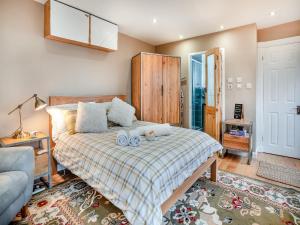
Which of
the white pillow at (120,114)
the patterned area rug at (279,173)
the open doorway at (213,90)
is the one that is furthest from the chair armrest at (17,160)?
the patterned area rug at (279,173)

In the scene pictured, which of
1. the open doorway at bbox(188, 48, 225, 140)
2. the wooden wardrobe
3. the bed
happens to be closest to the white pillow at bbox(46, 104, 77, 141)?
the bed

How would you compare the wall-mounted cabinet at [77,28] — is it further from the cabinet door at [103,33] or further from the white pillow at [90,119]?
the white pillow at [90,119]

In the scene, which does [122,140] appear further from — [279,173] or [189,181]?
A: [279,173]

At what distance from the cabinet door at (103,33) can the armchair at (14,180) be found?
2.09 m

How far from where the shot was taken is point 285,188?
2.33 m

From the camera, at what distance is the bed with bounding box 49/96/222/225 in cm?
138

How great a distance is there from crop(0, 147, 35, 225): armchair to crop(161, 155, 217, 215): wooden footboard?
1272 mm

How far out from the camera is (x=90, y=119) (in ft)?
8.28

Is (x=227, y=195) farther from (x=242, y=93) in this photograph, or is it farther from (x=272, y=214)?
(x=242, y=93)

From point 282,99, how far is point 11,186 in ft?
14.5

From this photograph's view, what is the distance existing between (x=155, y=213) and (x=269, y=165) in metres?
2.73

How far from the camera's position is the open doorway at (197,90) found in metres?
4.54

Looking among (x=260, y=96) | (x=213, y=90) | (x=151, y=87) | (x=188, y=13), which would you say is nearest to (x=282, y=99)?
(x=260, y=96)

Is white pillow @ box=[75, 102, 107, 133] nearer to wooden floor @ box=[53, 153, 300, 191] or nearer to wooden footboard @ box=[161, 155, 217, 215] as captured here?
wooden floor @ box=[53, 153, 300, 191]
